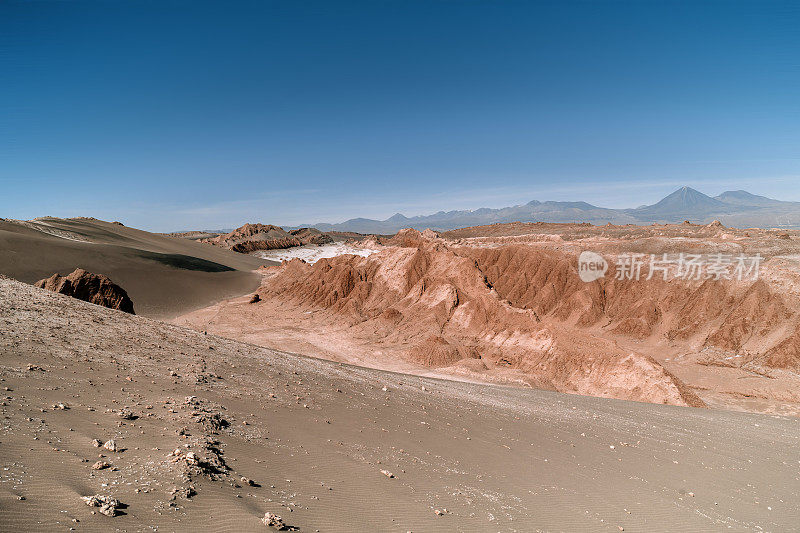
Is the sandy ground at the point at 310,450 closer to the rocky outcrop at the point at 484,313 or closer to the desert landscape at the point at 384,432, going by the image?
the desert landscape at the point at 384,432

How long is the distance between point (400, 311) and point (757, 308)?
84.3 ft

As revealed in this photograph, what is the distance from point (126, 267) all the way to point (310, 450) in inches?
1885

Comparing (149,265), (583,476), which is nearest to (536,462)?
(583,476)

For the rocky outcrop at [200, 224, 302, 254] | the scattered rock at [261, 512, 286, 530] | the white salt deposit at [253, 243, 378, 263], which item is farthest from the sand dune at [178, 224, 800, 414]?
the rocky outcrop at [200, 224, 302, 254]

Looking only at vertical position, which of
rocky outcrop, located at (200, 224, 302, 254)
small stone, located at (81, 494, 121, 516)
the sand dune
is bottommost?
the sand dune

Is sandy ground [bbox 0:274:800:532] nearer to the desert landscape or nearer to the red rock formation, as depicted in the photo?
the desert landscape

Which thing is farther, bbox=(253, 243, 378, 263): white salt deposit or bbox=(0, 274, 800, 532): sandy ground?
bbox=(253, 243, 378, 263): white salt deposit

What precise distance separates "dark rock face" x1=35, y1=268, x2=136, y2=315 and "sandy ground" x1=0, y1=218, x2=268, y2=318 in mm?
17001

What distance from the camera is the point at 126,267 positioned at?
4497cm

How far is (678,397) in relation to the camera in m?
18.7

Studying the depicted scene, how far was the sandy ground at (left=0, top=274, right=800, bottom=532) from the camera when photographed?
480 cm

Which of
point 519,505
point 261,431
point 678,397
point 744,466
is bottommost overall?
point 678,397

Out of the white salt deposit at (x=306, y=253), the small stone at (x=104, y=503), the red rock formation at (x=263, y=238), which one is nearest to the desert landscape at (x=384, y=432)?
the small stone at (x=104, y=503)

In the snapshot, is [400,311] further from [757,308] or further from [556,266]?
[757,308]
